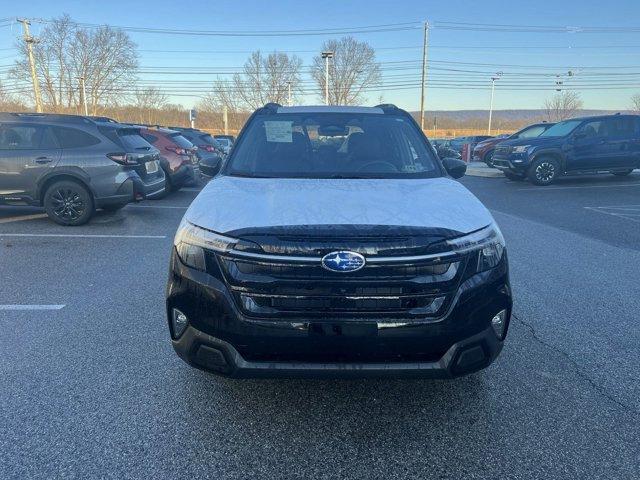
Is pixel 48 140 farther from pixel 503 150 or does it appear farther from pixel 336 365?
pixel 503 150

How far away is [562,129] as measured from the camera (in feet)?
45.7

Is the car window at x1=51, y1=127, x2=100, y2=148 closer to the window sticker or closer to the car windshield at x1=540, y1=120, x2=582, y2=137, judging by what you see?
the window sticker

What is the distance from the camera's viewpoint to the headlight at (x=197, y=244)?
7.57ft

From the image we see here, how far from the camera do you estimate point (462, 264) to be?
232cm

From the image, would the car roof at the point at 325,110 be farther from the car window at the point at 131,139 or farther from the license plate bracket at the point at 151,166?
the license plate bracket at the point at 151,166

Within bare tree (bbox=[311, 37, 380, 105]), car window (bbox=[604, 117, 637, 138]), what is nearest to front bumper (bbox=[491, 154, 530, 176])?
car window (bbox=[604, 117, 637, 138])

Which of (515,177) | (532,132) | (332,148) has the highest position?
(532,132)

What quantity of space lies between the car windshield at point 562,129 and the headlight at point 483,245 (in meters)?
13.2

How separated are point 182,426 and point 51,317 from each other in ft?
7.11

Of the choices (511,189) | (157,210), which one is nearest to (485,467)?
(157,210)

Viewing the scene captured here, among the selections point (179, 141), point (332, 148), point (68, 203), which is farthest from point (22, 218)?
point (332, 148)

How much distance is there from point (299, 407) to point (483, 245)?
144cm

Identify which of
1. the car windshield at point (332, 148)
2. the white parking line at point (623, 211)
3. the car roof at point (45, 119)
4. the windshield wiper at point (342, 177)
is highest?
the car roof at point (45, 119)

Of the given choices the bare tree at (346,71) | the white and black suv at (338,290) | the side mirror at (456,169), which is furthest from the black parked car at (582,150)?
the bare tree at (346,71)
